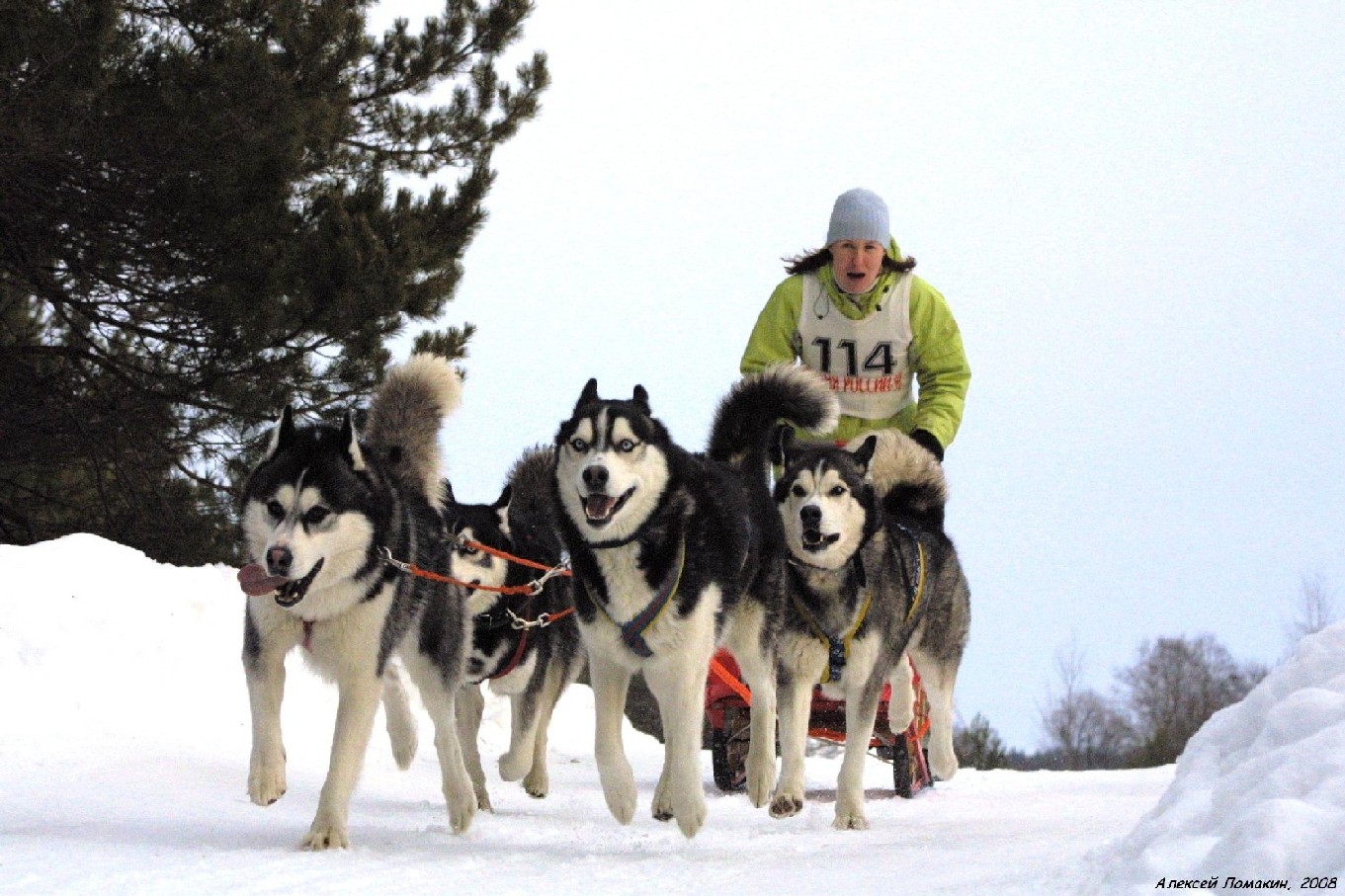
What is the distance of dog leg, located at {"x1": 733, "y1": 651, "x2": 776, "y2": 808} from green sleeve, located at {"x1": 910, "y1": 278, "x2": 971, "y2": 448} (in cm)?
179

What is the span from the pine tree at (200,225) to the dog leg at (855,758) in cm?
823

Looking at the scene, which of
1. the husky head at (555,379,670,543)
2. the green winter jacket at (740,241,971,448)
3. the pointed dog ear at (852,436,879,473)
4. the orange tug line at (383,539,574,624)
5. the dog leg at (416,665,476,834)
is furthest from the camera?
the green winter jacket at (740,241,971,448)

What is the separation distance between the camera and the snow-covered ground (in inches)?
131

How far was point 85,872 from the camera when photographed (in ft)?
14.0


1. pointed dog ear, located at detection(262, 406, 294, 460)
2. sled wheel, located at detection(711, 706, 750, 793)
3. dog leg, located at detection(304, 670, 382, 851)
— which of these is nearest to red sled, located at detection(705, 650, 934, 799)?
sled wheel, located at detection(711, 706, 750, 793)

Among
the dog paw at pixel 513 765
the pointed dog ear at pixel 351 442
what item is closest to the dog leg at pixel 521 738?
the dog paw at pixel 513 765

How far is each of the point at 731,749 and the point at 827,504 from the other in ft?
6.93

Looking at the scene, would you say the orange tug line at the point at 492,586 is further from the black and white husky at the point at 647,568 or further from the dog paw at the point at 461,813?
the dog paw at the point at 461,813

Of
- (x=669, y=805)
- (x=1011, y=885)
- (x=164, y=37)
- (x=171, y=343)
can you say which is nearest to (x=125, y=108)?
(x=164, y=37)

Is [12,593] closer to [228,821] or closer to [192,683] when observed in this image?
[192,683]

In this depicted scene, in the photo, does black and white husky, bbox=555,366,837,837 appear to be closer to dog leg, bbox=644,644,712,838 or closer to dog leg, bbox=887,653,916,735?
dog leg, bbox=644,644,712,838

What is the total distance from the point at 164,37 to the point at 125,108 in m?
0.73

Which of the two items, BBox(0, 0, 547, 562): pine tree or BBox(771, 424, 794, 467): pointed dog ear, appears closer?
BBox(771, 424, 794, 467): pointed dog ear

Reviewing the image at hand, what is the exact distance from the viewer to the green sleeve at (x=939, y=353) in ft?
22.9
